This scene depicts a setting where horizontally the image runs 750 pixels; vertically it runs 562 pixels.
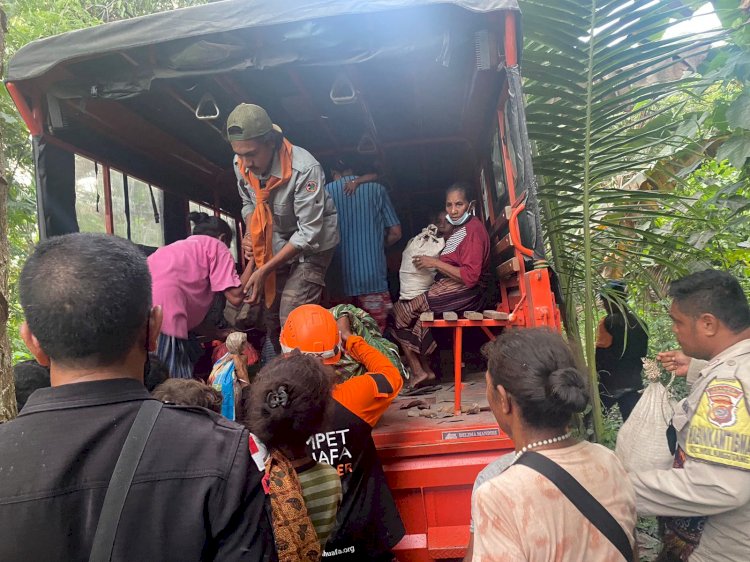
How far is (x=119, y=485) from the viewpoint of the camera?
850 mm

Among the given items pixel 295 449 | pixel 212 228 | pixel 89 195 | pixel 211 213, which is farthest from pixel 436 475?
pixel 211 213

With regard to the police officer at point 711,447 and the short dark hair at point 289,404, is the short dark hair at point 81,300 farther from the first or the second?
the police officer at point 711,447

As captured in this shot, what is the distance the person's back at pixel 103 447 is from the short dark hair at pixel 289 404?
0.59 metres

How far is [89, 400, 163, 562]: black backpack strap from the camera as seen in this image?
824 mm

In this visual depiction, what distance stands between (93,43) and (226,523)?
2.71 meters

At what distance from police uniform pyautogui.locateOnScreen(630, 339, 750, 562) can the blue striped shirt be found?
2.58 m

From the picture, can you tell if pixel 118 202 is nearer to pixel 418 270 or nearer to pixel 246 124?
pixel 246 124

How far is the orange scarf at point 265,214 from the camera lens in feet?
11.1

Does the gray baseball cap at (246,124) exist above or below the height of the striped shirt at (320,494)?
above

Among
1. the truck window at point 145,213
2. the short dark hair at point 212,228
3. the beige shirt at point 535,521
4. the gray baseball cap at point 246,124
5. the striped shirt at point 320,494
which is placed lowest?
the striped shirt at point 320,494

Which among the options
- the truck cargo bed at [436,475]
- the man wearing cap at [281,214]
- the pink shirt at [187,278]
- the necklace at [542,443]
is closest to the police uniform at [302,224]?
the man wearing cap at [281,214]

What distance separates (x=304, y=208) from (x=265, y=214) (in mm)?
306

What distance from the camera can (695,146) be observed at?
329 centimetres

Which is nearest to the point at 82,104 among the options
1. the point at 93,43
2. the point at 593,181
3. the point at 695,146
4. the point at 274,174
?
the point at 93,43
